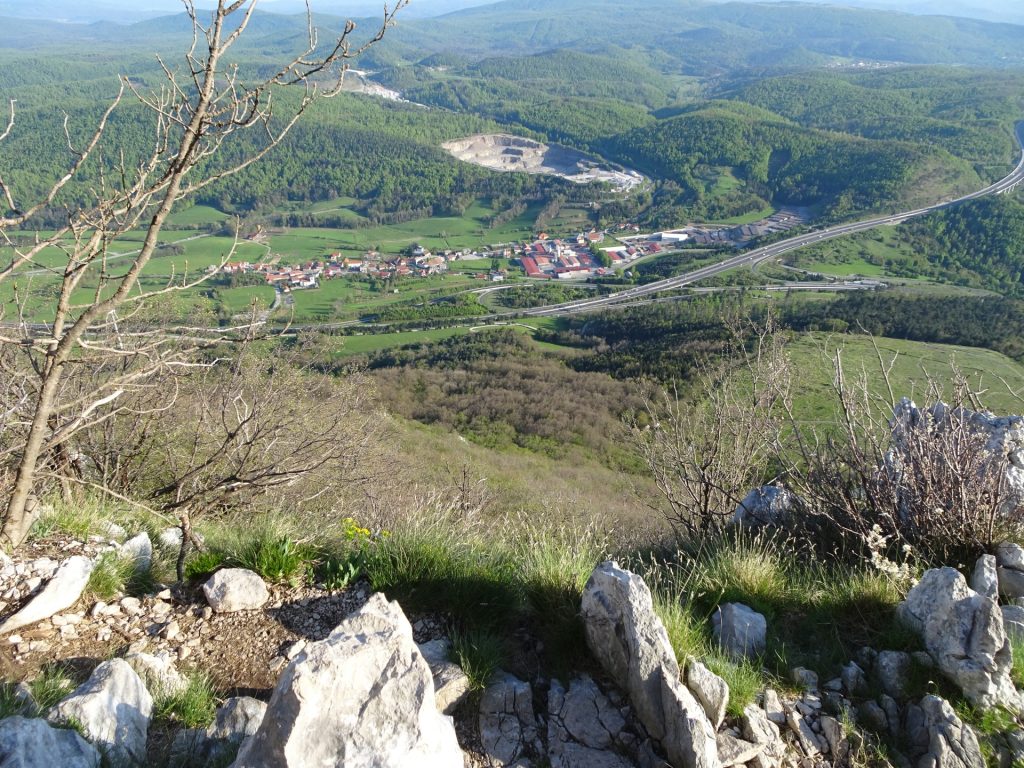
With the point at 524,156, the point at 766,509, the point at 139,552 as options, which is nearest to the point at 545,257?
the point at 524,156

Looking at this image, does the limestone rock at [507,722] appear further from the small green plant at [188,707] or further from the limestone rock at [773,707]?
the small green plant at [188,707]

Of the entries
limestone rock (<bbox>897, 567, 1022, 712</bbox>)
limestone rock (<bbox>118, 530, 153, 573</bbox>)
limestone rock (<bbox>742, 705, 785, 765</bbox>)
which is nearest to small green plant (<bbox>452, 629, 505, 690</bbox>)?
limestone rock (<bbox>742, 705, 785, 765</bbox>)

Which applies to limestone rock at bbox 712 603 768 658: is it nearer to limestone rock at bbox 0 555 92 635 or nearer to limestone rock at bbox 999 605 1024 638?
limestone rock at bbox 999 605 1024 638

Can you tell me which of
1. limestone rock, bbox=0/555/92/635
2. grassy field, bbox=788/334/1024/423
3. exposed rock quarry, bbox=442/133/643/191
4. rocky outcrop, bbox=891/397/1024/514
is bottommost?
grassy field, bbox=788/334/1024/423

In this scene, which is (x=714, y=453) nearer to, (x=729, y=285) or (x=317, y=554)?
(x=317, y=554)

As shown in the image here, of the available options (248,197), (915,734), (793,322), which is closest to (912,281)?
(793,322)

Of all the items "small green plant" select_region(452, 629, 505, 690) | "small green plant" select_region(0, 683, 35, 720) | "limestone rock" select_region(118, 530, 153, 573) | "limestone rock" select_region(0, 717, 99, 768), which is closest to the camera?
"limestone rock" select_region(0, 717, 99, 768)
